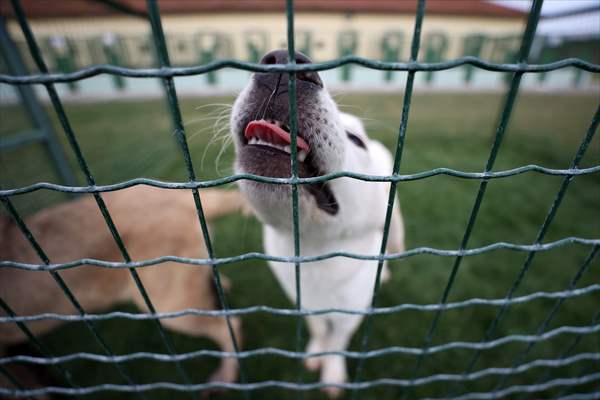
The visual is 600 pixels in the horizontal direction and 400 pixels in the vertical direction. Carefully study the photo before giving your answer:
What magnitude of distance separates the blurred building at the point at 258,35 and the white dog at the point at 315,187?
1.58 m

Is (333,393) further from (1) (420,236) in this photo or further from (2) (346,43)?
(2) (346,43)

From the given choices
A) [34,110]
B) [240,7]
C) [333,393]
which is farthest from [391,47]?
[333,393]

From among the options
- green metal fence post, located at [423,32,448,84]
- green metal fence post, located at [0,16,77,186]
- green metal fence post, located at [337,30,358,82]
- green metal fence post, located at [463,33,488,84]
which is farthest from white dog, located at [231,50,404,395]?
green metal fence post, located at [423,32,448,84]

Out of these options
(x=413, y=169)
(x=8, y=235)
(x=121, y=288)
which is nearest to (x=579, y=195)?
(x=413, y=169)

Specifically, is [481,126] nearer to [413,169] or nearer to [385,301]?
[413,169]

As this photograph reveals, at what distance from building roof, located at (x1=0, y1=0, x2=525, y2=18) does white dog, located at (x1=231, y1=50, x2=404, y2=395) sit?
1502 millimetres

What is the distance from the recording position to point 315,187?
0.88 meters

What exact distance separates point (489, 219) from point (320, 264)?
2441mm

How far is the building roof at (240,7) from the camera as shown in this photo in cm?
225

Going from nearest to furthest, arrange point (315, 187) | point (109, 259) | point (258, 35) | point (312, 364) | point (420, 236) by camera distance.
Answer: point (315, 187)
point (109, 259)
point (312, 364)
point (420, 236)
point (258, 35)

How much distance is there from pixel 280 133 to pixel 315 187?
0.24m

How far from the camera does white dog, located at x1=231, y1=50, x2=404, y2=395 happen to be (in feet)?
2.28

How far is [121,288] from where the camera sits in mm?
1386

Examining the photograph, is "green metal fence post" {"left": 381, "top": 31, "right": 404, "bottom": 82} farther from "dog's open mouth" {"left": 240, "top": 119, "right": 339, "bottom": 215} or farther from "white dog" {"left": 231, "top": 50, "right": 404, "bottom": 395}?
"dog's open mouth" {"left": 240, "top": 119, "right": 339, "bottom": 215}
